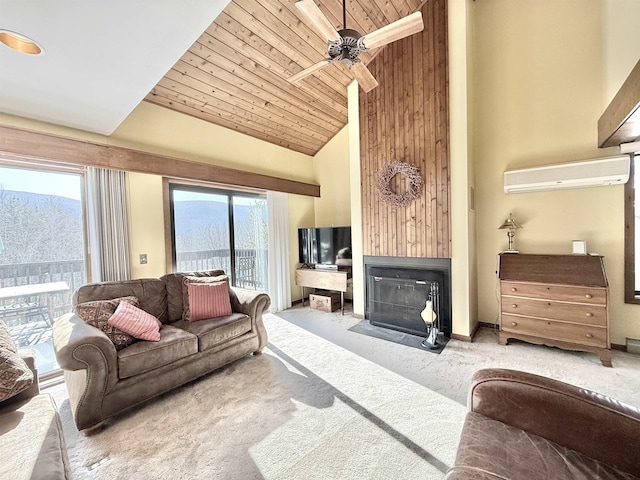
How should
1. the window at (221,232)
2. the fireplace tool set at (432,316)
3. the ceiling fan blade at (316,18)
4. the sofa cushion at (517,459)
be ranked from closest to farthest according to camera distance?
1. the sofa cushion at (517,459)
2. the ceiling fan blade at (316,18)
3. the fireplace tool set at (432,316)
4. the window at (221,232)

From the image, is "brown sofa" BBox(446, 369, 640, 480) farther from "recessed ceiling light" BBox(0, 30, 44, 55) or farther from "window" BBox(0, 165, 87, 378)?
"window" BBox(0, 165, 87, 378)

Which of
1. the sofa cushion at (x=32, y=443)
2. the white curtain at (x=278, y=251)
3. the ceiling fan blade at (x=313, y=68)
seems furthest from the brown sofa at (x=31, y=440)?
the white curtain at (x=278, y=251)

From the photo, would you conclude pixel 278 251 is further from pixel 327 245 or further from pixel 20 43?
pixel 20 43

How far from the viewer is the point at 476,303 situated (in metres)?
3.67

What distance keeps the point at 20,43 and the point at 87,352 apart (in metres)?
1.94

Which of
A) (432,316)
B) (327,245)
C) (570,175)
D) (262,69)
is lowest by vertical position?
(432,316)

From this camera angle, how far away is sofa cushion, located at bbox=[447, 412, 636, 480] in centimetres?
94

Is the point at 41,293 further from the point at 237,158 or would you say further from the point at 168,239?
the point at 237,158

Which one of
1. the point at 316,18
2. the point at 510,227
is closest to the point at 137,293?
the point at 316,18

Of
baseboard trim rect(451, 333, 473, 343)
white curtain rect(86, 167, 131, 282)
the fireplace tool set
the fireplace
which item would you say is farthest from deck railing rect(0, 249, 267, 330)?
baseboard trim rect(451, 333, 473, 343)

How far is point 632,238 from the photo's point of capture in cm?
279

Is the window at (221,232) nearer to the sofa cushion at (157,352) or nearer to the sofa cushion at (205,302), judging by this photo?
the sofa cushion at (205,302)

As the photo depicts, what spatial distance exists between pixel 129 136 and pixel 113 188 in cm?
66

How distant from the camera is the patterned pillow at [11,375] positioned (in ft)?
4.50
